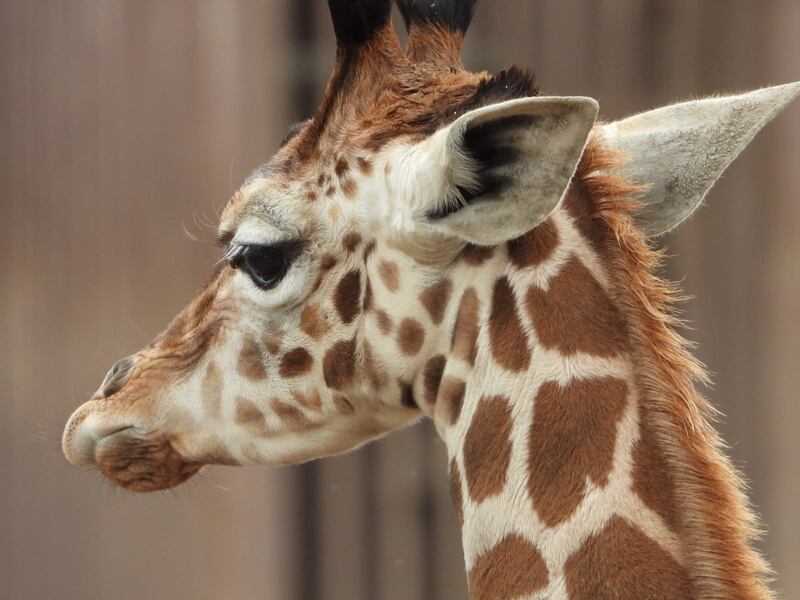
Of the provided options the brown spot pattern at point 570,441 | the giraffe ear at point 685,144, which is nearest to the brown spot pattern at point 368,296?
the brown spot pattern at point 570,441

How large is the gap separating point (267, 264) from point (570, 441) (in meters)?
0.62

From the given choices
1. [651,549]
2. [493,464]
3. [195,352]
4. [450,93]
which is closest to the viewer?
[651,549]

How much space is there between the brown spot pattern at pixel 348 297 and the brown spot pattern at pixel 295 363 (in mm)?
102

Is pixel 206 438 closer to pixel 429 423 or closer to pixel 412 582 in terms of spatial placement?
pixel 429 423

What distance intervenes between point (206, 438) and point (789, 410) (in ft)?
11.0

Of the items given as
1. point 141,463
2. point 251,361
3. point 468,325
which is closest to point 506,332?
point 468,325

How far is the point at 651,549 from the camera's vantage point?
69.6 inches

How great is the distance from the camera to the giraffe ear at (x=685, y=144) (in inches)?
84.9

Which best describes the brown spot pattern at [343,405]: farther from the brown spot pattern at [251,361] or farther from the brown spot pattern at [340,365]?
the brown spot pattern at [251,361]

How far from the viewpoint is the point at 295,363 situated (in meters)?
2.19

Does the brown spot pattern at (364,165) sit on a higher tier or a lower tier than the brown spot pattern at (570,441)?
higher

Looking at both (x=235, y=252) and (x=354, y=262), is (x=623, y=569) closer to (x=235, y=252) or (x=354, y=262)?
(x=354, y=262)

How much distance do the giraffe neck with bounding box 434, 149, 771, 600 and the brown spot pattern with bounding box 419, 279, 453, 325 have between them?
0.13 feet

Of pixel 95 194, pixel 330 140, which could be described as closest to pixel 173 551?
pixel 95 194
